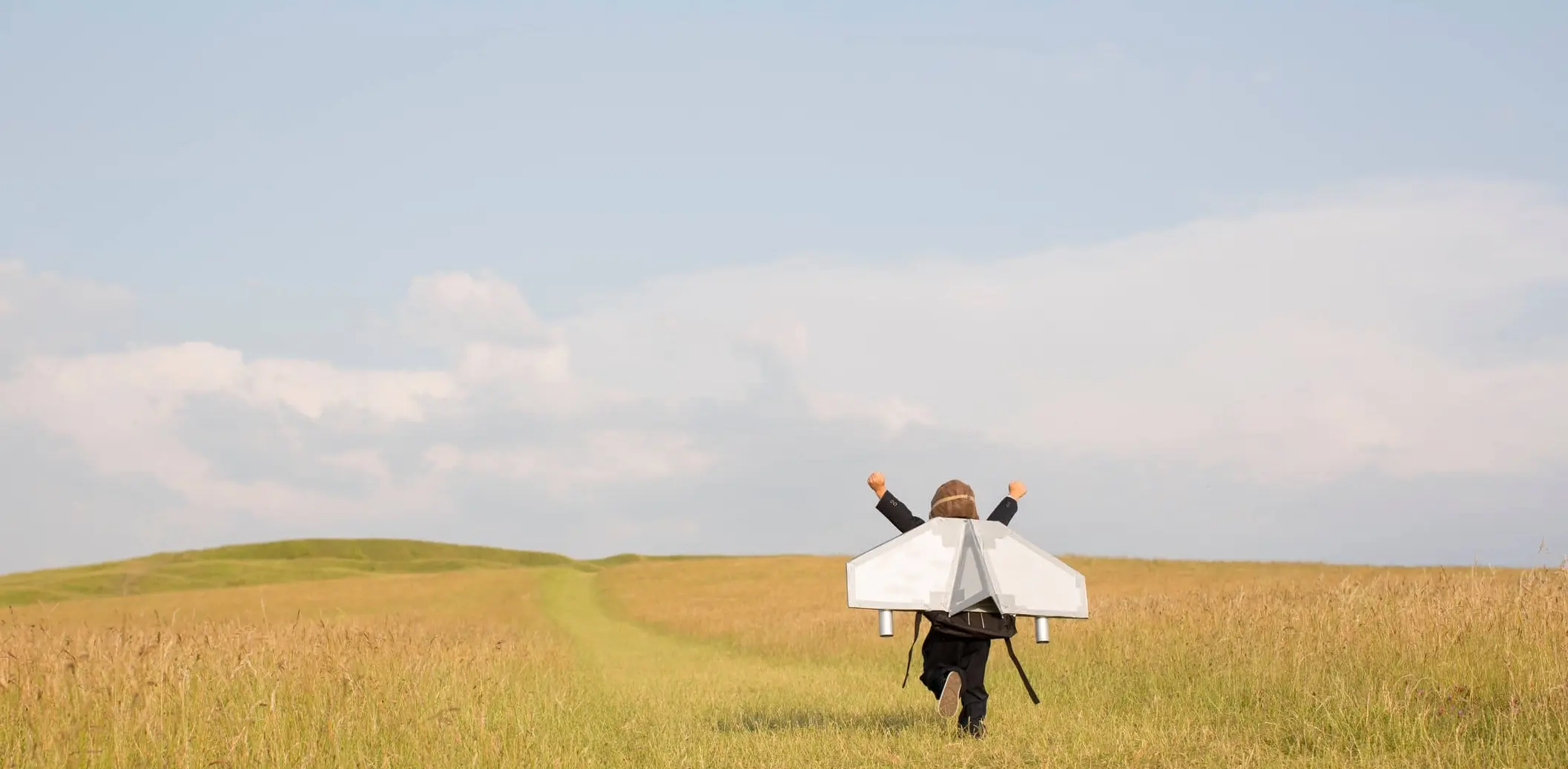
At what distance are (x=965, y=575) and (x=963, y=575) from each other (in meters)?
0.01

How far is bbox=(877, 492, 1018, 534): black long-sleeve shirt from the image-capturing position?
28.8ft

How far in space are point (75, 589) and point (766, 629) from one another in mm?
60298

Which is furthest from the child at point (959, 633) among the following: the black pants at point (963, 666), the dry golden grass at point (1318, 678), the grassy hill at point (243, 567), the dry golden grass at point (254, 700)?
the grassy hill at point (243, 567)

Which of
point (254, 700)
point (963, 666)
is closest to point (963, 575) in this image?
point (963, 666)

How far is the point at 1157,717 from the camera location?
32.6 feet

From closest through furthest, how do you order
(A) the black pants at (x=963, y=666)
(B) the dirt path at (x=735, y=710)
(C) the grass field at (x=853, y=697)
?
(C) the grass field at (x=853, y=697) → (B) the dirt path at (x=735, y=710) → (A) the black pants at (x=963, y=666)

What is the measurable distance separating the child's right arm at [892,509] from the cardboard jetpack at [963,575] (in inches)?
10.2

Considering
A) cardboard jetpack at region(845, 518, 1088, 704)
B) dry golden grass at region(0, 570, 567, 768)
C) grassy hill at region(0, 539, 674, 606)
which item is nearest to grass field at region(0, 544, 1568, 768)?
dry golden grass at region(0, 570, 567, 768)

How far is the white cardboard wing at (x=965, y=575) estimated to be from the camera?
820cm

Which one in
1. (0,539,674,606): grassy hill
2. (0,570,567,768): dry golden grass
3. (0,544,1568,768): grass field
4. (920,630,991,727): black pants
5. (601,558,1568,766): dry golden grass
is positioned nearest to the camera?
(0,570,567,768): dry golden grass

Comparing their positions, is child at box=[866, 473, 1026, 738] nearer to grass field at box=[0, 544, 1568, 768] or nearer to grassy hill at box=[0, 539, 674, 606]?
Answer: grass field at box=[0, 544, 1568, 768]

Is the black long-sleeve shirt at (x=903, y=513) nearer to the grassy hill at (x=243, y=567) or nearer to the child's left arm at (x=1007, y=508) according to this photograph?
the child's left arm at (x=1007, y=508)

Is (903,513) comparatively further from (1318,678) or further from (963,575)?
(1318,678)

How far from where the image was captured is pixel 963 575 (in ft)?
27.5
